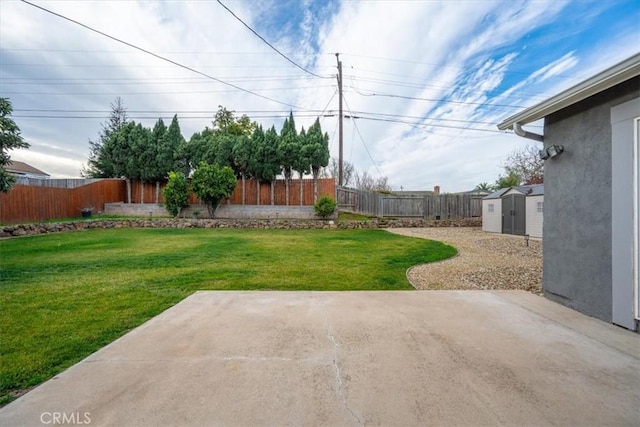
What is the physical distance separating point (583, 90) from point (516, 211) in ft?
35.4

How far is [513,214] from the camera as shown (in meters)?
11.9

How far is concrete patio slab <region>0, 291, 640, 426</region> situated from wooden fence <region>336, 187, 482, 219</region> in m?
12.6

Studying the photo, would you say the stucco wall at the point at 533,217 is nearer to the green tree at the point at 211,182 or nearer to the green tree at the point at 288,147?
the green tree at the point at 288,147

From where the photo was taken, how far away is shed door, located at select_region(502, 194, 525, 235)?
1152 cm

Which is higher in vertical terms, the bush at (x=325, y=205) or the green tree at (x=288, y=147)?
the green tree at (x=288, y=147)

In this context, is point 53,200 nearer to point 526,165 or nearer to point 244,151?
point 244,151

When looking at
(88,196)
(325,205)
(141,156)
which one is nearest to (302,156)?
(325,205)

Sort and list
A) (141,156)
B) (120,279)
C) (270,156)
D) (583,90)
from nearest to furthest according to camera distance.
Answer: (583,90), (120,279), (270,156), (141,156)

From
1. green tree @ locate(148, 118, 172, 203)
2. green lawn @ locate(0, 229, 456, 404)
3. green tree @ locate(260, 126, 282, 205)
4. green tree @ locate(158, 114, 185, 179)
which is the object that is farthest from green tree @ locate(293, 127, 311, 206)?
green tree @ locate(148, 118, 172, 203)

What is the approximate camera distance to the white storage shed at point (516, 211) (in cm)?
1075

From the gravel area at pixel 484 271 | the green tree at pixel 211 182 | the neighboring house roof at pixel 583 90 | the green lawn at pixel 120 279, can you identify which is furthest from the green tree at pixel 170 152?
the neighboring house roof at pixel 583 90

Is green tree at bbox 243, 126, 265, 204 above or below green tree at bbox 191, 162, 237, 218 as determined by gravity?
above

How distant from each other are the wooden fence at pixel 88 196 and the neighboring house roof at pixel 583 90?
12.8m

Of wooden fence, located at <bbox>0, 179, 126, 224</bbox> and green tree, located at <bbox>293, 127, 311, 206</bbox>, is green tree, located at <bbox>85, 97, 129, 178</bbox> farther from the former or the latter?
green tree, located at <bbox>293, 127, 311, 206</bbox>
